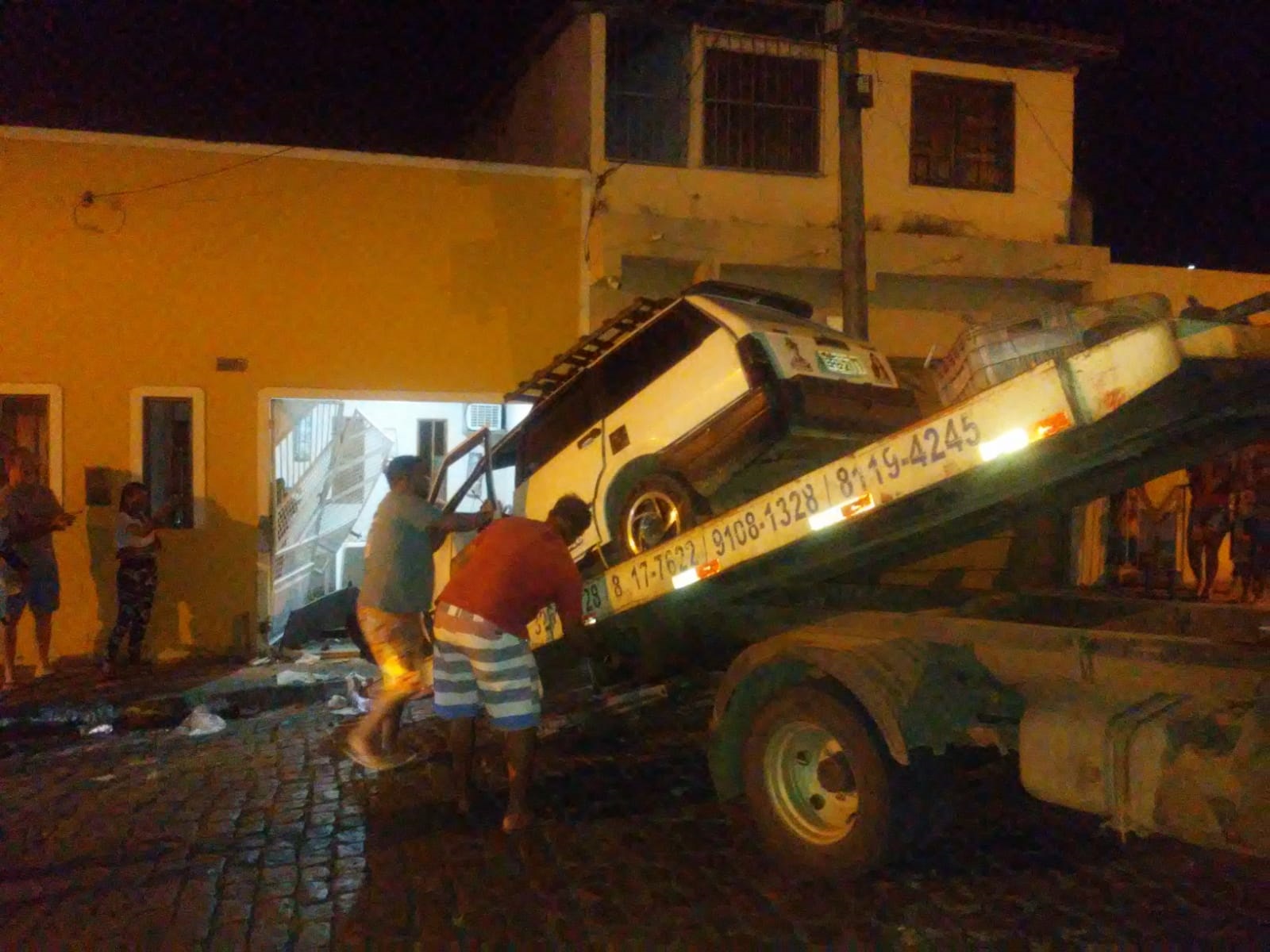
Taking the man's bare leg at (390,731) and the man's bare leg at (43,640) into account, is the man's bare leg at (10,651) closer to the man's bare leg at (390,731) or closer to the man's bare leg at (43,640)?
the man's bare leg at (43,640)

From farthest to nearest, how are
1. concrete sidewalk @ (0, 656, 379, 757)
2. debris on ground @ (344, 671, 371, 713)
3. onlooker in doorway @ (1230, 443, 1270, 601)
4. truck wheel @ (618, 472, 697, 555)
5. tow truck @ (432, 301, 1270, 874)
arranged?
onlooker in doorway @ (1230, 443, 1270, 601)
debris on ground @ (344, 671, 371, 713)
concrete sidewalk @ (0, 656, 379, 757)
truck wheel @ (618, 472, 697, 555)
tow truck @ (432, 301, 1270, 874)

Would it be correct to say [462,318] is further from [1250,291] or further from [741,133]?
[1250,291]

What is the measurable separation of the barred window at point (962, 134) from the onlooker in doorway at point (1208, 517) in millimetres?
4782

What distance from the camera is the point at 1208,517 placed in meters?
9.33

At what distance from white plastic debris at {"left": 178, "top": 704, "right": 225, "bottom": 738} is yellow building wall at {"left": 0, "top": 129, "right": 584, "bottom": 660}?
2.50m

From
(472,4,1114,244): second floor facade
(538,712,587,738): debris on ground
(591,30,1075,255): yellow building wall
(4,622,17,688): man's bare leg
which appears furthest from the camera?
(472,4,1114,244): second floor facade

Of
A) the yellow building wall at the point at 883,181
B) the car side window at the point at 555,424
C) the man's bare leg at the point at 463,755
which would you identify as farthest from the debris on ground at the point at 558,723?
the yellow building wall at the point at 883,181

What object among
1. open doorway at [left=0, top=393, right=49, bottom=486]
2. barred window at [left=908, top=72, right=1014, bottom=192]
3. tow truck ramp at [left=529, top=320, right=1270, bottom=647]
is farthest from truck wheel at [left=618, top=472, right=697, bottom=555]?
barred window at [left=908, top=72, right=1014, bottom=192]

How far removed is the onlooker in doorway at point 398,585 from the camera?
5859mm

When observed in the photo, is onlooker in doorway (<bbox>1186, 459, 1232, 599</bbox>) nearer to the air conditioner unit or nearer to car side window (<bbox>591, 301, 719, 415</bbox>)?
car side window (<bbox>591, 301, 719, 415</bbox>)

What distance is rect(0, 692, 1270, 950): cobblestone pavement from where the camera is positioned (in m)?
3.91

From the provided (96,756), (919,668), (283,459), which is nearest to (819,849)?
(919,668)

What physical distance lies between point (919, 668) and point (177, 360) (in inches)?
306

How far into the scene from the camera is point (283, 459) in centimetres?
1005
